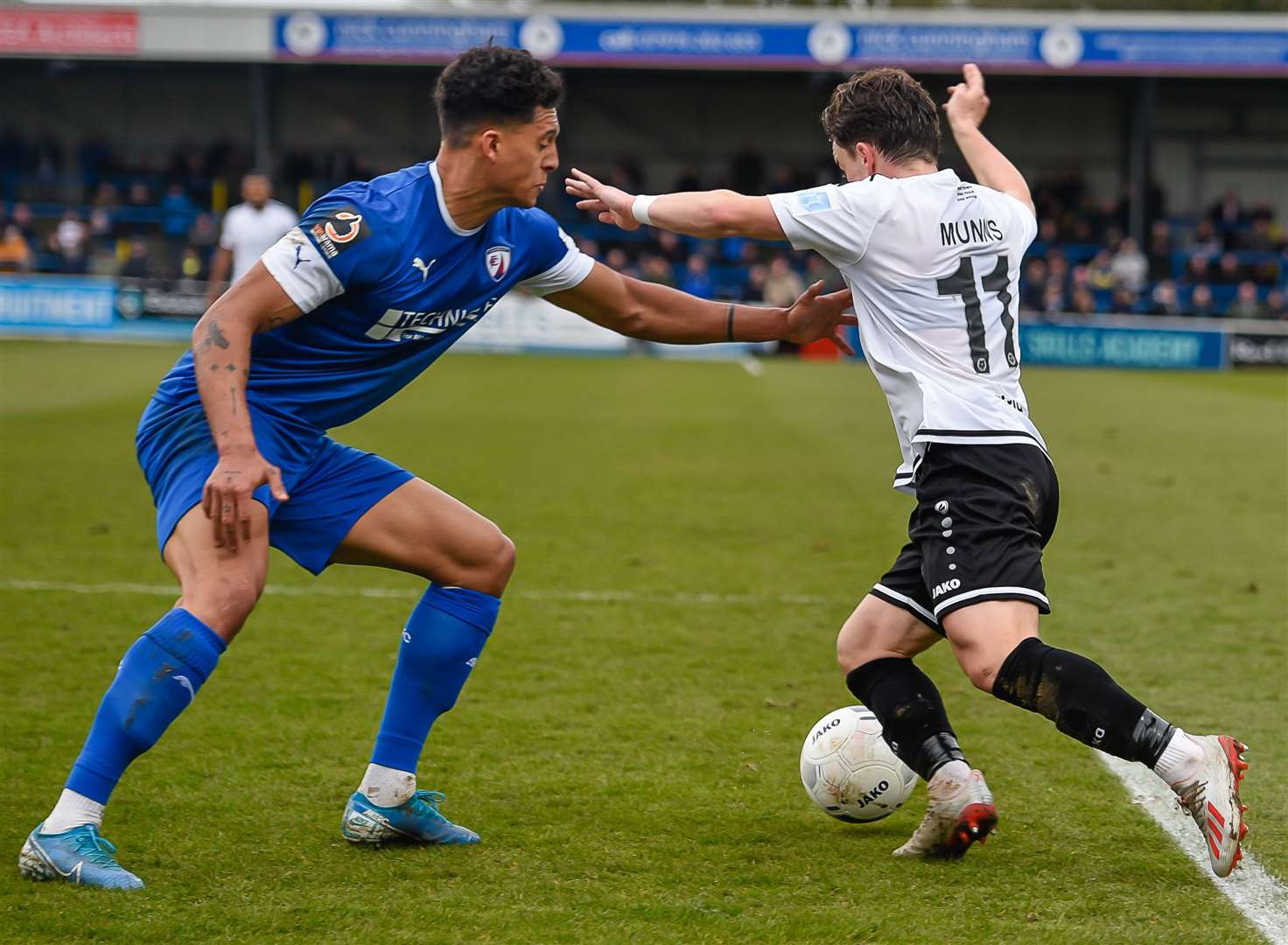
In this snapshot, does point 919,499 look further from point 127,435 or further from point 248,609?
point 127,435

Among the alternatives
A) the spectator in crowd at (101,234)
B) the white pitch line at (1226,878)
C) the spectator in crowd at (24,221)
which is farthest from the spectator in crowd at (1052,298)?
the white pitch line at (1226,878)

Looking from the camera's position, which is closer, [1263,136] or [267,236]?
[267,236]

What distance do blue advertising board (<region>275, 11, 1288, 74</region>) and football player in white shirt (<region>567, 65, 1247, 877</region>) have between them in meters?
28.9

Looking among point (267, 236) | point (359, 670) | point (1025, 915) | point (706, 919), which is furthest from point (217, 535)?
point (267, 236)

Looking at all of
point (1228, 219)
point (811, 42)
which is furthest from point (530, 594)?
point (1228, 219)

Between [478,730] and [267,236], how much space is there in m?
11.0

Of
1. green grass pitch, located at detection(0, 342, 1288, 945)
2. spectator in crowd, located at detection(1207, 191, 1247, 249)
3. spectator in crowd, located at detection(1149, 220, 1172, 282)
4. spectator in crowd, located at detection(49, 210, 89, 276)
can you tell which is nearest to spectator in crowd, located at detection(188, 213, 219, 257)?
spectator in crowd, located at detection(49, 210, 89, 276)

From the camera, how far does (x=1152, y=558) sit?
8.39m

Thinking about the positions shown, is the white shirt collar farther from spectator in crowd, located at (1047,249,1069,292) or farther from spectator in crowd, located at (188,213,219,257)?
spectator in crowd, located at (188,213,219,257)

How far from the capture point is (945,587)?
3.61 m

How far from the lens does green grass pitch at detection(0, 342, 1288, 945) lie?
3420 millimetres

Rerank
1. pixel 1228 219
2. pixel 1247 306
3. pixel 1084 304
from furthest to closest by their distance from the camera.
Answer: pixel 1228 219
pixel 1247 306
pixel 1084 304

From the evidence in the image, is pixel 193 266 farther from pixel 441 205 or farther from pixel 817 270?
pixel 441 205

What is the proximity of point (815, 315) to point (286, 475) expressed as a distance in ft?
5.23
